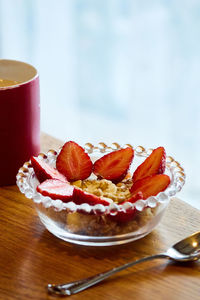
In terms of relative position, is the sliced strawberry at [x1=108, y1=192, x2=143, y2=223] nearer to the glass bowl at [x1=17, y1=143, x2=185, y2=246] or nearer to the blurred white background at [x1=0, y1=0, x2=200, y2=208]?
the glass bowl at [x1=17, y1=143, x2=185, y2=246]

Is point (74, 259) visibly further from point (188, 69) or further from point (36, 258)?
point (188, 69)

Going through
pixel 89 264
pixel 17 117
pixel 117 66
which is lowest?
pixel 117 66

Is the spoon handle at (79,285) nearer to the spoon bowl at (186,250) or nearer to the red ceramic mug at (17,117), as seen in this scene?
the spoon bowl at (186,250)

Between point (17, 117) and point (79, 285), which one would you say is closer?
point (79, 285)

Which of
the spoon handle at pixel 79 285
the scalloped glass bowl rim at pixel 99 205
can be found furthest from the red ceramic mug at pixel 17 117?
the spoon handle at pixel 79 285

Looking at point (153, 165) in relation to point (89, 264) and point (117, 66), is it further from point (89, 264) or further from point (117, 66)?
point (117, 66)

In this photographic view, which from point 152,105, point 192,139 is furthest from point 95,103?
point 192,139

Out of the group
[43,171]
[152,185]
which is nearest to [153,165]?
[152,185]
